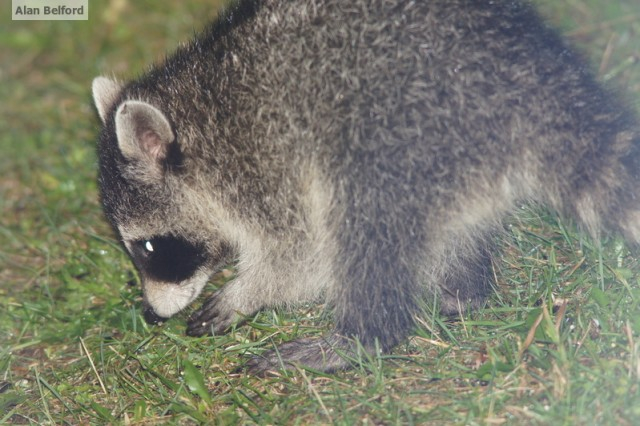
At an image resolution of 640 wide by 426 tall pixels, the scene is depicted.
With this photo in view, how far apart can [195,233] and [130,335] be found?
72 centimetres

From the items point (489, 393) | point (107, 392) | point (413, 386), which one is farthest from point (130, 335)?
point (489, 393)

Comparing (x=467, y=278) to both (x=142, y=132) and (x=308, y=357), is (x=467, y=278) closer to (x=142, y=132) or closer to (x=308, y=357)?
(x=308, y=357)

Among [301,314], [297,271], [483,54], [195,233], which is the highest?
[483,54]

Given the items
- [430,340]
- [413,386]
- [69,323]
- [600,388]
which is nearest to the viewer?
[600,388]

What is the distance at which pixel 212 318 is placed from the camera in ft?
15.6

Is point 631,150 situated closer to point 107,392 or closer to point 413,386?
point 413,386

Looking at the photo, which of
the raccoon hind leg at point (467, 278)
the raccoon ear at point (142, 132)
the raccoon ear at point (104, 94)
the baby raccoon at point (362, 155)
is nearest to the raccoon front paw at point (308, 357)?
the baby raccoon at point (362, 155)

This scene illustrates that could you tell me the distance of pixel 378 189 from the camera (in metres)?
4.00

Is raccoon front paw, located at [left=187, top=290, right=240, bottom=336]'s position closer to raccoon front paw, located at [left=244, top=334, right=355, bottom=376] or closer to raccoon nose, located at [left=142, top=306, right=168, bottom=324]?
raccoon nose, located at [left=142, top=306, right=168, bottom=324]

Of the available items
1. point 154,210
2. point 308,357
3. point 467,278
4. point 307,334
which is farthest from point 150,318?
point 467,278

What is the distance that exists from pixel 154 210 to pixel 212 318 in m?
0.71

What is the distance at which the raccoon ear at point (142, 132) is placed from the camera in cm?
429

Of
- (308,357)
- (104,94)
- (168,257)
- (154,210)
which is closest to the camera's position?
(308,357)

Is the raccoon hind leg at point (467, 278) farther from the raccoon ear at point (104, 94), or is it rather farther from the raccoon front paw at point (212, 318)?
the raccoon ear at point (104, 94)
